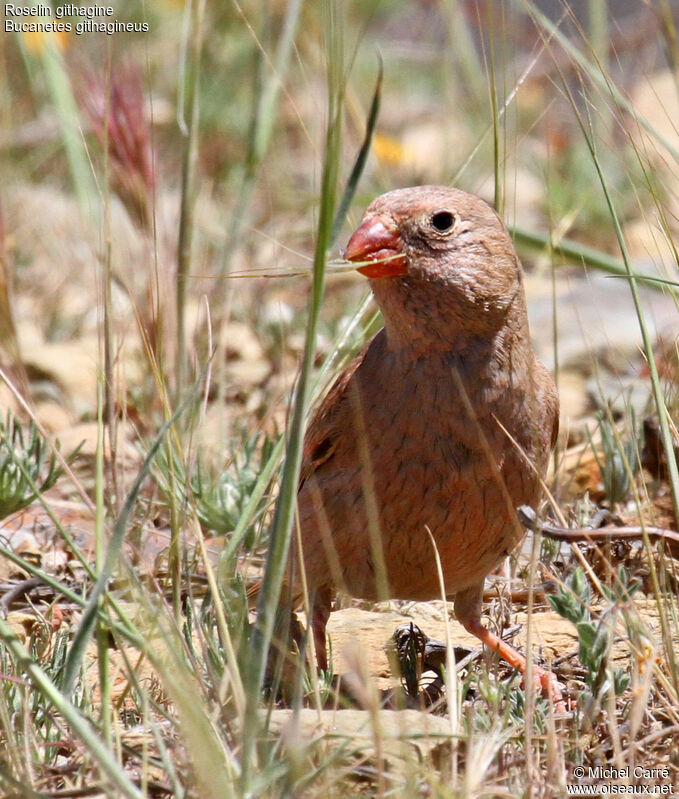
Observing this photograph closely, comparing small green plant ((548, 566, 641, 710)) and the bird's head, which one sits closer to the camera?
small green plant ((548, 566, 641, 710))

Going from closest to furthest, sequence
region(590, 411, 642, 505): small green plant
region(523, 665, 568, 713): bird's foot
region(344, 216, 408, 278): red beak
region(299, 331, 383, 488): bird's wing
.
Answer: region(523, 665, 568, 713): bird's foot < region(344, 216, 408, 278): red beak < region(299, 331, 383, 488): bird's wing < region(590, 411, 642, 505): small green plant

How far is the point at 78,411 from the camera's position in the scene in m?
5.66

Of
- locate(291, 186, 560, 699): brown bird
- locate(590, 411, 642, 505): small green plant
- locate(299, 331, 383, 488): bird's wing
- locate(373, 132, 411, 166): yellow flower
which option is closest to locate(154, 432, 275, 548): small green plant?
locate(299, 331, 383, 488): bird's wing

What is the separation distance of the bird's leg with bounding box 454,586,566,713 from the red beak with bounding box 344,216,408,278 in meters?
1.05

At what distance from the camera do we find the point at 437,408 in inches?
132

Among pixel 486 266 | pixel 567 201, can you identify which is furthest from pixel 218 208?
pixel 486 266

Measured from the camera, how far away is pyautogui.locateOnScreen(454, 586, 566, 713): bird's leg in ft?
10.9

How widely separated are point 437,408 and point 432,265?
1.28 ft

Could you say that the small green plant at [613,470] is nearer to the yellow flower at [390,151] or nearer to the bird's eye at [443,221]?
the bird's eye at [443,221]

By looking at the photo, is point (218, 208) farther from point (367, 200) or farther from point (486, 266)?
point (486, 266)

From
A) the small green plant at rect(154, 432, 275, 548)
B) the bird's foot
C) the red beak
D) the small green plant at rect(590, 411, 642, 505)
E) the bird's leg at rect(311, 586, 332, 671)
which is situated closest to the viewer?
the bird's foot

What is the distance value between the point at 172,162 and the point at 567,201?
116 inches

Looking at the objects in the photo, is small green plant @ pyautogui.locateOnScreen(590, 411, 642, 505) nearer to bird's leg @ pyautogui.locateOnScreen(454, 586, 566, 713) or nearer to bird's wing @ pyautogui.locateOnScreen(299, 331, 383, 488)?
bird's leg @ pyautogui.locateOnScreen(454, 586, 566, 713)

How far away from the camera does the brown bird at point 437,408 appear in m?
3.33
